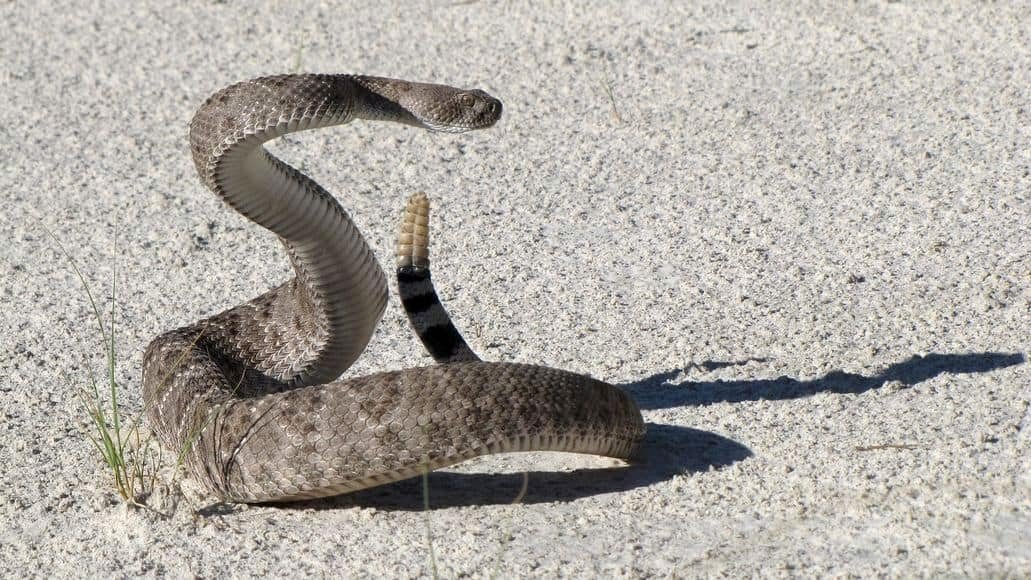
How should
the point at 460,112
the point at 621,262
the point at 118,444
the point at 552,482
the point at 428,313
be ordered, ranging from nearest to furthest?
1. the point at 118,444
2. the point at 552,482
3. the point at 428,313
4. the point at 460,112
5. the point at 621,262

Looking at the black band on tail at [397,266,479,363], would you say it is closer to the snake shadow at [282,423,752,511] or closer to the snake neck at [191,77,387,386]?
the snake neck at [191,77,387,386]

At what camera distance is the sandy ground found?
161 inches

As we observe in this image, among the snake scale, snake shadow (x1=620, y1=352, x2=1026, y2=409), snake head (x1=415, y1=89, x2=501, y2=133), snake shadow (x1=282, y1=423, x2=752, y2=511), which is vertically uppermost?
snake head (x1=415, y1=89, x2=501, y2=133)

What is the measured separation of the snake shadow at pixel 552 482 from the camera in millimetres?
4395

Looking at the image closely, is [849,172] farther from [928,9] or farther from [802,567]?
[802,567]

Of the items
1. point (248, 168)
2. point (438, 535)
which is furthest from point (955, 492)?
point (248, 168)

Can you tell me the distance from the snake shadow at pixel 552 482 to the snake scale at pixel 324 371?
0.10 meters

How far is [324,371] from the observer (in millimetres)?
5211

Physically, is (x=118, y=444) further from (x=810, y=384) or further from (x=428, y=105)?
(x=810, y=384)

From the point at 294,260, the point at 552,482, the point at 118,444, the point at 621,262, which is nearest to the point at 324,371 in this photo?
the point at 294,260

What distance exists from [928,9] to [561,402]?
500 cm

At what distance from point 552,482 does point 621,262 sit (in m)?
1.80

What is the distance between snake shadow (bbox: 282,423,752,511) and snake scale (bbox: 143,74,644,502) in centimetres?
10

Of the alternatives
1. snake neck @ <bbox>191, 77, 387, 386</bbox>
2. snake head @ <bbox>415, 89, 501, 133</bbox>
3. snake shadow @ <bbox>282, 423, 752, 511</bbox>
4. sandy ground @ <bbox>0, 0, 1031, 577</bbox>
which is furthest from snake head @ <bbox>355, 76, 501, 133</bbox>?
snake shadow @ <bbox>282, 423, 752, 511</bbox>
